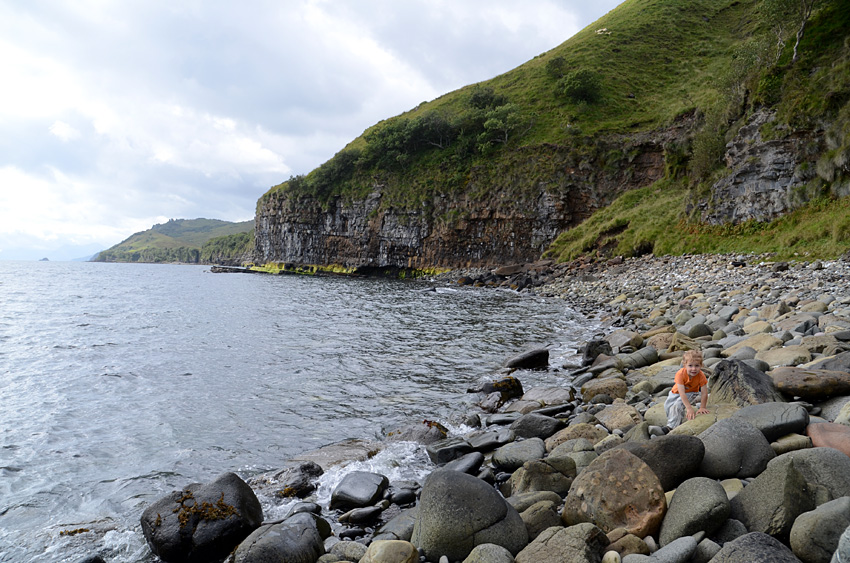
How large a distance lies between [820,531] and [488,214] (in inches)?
2613

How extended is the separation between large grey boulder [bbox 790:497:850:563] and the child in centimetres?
331

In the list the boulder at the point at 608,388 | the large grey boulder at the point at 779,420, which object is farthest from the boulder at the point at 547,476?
the boulder at the point at 608,388

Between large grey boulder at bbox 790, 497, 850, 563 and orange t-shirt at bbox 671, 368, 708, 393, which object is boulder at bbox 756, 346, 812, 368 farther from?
large grey boulder at bbox 790, 497, 850, 563

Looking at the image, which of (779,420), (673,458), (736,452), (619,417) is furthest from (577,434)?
(779,420)

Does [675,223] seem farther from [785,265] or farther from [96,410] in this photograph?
[96,410]

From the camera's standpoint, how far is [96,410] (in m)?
12.1

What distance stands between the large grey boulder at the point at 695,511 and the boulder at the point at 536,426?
4.33 meters

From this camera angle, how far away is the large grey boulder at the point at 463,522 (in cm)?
514

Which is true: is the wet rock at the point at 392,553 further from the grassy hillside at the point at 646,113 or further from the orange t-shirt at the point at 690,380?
the grassy hillside at the point at 646,113

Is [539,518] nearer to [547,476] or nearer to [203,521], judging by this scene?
[547,476]

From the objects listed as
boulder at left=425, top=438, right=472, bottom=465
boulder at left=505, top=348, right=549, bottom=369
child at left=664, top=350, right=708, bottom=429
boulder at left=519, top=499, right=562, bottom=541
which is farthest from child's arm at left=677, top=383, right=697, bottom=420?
boulder at left=505, top=348, right=549, bottom=369

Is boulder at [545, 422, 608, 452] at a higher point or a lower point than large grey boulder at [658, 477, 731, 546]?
lower

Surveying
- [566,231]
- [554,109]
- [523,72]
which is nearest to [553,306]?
[566,231]

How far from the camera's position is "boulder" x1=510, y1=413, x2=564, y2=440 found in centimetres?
912
